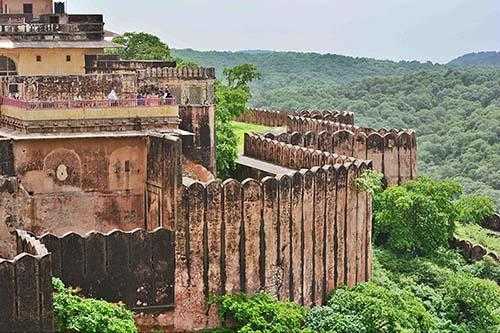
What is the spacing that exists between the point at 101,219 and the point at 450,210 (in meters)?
13.0

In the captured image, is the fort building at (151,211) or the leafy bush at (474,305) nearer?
the fort building at (151,211)

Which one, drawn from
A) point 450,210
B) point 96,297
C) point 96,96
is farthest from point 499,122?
point 96,297

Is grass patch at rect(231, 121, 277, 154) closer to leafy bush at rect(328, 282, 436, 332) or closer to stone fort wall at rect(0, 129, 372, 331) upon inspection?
stone fort wall at rect(0, 129, 372, 331)

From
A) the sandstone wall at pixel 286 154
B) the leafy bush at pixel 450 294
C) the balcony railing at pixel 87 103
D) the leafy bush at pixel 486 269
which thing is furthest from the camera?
the leafy bush at pixel 486 269

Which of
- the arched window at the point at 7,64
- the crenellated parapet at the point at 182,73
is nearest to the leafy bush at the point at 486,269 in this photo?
the crenellated parapet at the point at 182,73

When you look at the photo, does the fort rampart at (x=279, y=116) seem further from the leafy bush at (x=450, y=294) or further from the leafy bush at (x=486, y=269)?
the leafy bush at (x=450, y=294)

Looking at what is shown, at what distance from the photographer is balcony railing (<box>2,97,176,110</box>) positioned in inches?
1013

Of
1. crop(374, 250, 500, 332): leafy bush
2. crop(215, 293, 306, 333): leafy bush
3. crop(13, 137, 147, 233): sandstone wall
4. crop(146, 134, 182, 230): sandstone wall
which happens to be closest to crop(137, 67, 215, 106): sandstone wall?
crop(13, 137, 147, 233): sandstone wall

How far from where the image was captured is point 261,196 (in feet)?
81.5

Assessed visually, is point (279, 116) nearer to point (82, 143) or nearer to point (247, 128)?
point (247, 128)

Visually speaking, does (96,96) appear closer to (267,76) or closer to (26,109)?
(26,109)

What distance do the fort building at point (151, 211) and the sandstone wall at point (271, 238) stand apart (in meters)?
0.03

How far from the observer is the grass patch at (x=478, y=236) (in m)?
36.8

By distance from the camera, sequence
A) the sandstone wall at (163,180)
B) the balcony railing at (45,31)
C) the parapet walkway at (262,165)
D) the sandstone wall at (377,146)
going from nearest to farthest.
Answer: the sandstone wall at (163,180) < the parapet walkway at (262,165) < the balcony railing at (45,31) < the sandstone wall at (377,146)
